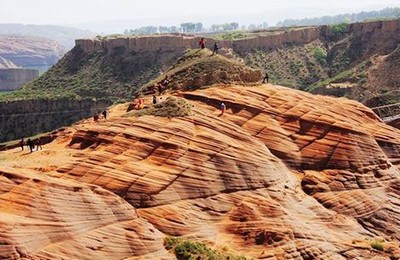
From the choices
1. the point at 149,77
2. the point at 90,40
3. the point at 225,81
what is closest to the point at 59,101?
the point at 149,77

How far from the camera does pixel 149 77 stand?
429 feet

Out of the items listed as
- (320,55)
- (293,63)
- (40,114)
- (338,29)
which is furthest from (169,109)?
(338,29)

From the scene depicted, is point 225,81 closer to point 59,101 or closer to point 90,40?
point 59,101

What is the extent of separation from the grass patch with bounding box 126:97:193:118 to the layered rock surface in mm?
512

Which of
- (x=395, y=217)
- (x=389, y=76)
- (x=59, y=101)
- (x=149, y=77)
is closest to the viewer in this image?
(x=395, y=217)

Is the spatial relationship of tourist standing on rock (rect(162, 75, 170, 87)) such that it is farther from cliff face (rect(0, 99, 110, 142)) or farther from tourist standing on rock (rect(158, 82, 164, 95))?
cliff face (rect(0, 99, 110, 142))

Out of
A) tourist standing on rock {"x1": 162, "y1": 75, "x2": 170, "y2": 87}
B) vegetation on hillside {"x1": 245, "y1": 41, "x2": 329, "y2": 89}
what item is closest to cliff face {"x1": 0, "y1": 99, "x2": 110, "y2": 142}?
vegetation on hillside {"x1": 245, "y1": 41, "x2": 329, "y2": 89}

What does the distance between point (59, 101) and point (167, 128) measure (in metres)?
95.1

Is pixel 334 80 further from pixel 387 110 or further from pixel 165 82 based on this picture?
pixel 165 82

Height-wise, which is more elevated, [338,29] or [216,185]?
[216,185]

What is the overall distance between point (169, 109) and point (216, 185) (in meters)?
5.11

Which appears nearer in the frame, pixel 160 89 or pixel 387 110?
pixel 160 89

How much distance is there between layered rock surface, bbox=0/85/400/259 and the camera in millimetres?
24375

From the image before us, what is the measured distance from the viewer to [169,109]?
32.7 meters
